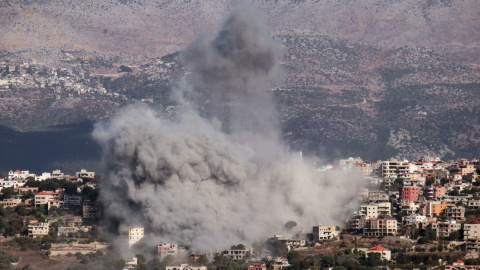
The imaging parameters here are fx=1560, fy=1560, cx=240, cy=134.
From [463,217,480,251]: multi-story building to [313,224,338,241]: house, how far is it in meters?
8.22

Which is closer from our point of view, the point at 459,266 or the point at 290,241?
the point at 459,266

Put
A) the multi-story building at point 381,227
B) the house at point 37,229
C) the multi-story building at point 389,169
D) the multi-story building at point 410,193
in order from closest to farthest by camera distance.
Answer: the multi-story building at point 381,227 < the house at point 37,229 < the multi-story building at point 410,193 < the multi-story building at point 389,169

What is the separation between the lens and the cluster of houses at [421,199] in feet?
289

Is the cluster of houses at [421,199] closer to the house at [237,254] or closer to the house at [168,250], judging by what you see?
the house at [237,254]

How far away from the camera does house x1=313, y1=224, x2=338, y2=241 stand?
90.2 metres

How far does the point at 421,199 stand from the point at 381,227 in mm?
8065

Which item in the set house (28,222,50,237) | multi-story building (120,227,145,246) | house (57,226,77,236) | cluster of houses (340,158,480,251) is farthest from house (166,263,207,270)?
house (28,222,50,237)

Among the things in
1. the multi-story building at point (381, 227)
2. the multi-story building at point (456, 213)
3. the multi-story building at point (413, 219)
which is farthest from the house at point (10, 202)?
the multi-story building at point (456, 213)

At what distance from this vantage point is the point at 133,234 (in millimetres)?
90062

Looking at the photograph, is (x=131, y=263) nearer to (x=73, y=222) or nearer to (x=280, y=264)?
(x=280, y=264)

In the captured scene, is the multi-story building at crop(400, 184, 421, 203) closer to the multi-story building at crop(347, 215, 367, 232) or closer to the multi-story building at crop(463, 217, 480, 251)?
the multi-story building at crop(347, 215, 367, 232)

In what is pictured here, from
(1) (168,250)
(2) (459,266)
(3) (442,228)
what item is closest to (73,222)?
(1) (168,250)

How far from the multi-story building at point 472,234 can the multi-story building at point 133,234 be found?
60.9ft

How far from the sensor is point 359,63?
18425 centimetres
